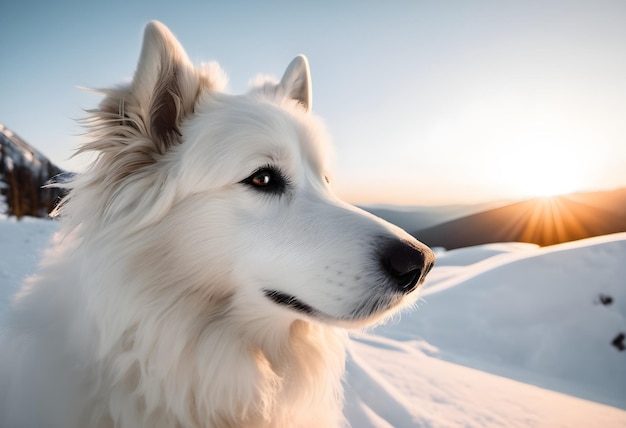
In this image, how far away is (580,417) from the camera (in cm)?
392

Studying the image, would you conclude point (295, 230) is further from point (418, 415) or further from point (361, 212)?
point (418, 415)

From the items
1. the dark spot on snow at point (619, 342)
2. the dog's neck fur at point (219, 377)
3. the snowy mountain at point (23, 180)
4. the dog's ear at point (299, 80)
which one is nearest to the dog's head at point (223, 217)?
the dog's neck fur at point (219, 377)

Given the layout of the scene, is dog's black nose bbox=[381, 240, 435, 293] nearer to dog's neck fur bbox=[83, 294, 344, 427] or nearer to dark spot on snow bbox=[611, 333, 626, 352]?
dog's neck fur bbox=[83, 294, 344, 427]

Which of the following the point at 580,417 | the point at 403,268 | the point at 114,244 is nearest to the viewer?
the point at 403,268

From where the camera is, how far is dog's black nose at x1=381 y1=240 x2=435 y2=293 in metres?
1.63

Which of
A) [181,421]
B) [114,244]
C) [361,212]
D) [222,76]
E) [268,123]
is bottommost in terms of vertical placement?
[181,421]

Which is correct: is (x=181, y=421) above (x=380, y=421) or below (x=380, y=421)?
above

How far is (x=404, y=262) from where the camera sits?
1.63m

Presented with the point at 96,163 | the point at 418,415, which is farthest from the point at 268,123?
the point at 418,415

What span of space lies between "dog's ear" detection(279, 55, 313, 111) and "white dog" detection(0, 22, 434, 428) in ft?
2.91

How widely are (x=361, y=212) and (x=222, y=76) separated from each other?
1.26m

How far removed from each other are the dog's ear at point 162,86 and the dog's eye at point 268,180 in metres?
0.50

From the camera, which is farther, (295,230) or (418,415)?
(418,415)

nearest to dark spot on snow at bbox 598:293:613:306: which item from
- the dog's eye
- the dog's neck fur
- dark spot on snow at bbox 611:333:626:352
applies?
dark spot on snow at bbox 611:333:626:352
